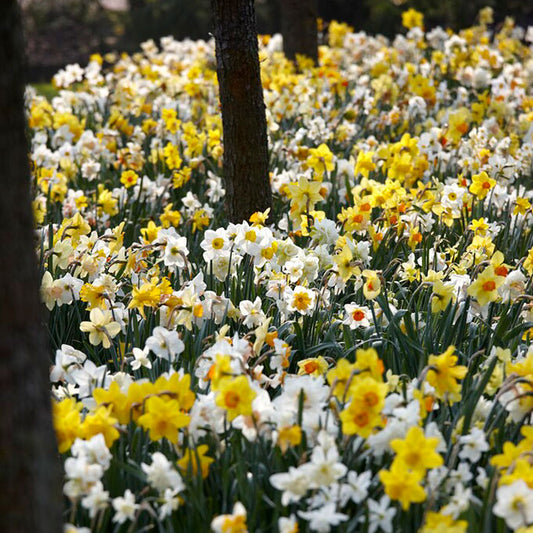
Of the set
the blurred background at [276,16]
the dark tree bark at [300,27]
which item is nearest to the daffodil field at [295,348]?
the dark tree bark at [300,27]

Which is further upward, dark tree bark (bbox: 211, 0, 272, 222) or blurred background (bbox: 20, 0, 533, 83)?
blurred background (bbox: 20, 0, 533, 83)

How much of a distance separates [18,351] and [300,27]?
23.2 ft

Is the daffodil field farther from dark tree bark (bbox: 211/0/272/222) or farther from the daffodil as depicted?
dark tree bark (bbox: 211/0/272/222)

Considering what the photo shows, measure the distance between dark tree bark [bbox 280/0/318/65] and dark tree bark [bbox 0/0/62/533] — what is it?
6732 mm

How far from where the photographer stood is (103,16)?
1794cm

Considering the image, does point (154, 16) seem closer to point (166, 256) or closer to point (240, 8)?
point (240, 8)

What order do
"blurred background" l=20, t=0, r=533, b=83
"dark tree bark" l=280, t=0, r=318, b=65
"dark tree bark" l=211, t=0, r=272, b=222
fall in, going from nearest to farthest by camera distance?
"dark tree bark" l=211, t=0, r=272, b=222 → "dark tree bark" l=280, t=0, r=318, b=65 → "blurred background" l=20, t=0, r=533, b=83

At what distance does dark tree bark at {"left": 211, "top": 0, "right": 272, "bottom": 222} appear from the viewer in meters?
3.47

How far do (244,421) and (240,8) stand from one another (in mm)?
2204

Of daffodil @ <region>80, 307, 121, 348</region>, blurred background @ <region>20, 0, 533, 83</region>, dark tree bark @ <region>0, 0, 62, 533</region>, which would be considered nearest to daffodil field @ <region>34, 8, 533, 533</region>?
daffodil @ <region>80, 307, 121, 348</region>

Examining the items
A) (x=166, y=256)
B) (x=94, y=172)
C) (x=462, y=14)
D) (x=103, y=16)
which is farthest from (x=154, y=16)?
(x=166, y=256)

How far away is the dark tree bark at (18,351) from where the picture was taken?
1306 millimetres

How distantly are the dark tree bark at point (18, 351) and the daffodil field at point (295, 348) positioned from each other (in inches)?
8.1

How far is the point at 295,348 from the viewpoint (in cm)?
261
